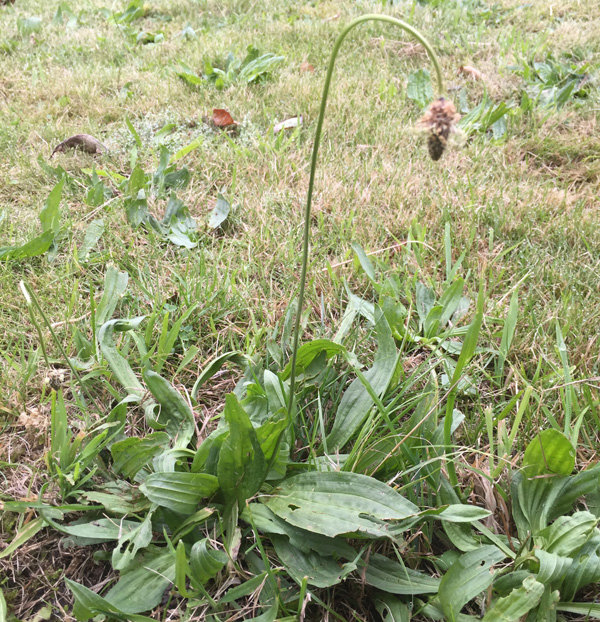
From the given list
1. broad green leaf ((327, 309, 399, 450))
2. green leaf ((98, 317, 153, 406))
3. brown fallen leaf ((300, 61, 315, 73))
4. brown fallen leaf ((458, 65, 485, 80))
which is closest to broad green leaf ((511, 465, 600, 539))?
broad green leaf ((327, 309, 399, 450))

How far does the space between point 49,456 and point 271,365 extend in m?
0.66

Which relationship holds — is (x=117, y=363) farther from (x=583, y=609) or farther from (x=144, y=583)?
(x=583, y=609)

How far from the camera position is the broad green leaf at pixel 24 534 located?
1.16 meters

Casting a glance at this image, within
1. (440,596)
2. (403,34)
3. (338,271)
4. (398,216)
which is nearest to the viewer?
(440,596)

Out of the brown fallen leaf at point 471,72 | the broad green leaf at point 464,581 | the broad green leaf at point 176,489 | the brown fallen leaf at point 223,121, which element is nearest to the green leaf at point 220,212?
the brown fallen leaf at point 223,121

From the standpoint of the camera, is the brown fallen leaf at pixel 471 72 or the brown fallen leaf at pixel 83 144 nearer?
Result: the brown fallen leaf at pixel 83 144

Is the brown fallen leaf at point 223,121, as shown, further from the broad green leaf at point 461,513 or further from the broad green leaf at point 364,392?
the broad green leaf at point 461,513

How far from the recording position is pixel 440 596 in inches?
42.9

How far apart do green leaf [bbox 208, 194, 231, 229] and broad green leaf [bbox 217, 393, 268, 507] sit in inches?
48.0

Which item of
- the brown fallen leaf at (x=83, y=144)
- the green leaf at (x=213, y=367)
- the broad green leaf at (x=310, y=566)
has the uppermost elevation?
the brown fallen leaf at (x=83, y=144)

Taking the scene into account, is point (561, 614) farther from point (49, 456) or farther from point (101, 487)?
point (49, 456)

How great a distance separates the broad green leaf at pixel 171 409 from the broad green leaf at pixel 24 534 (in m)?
0.36

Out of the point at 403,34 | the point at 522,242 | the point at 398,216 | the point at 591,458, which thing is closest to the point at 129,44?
the point at 403,34

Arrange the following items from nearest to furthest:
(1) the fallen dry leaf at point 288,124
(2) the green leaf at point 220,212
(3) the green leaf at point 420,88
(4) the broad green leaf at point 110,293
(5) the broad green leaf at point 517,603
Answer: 1. (5) the broad green leaf at point 517,603
2. (4) the broad green leaf at point 110,293
3. (2) the green leaf at point 220,212
4. (1) the fallen dry leaf at point 288,124
5. (3) the green leaf at point 420,88
